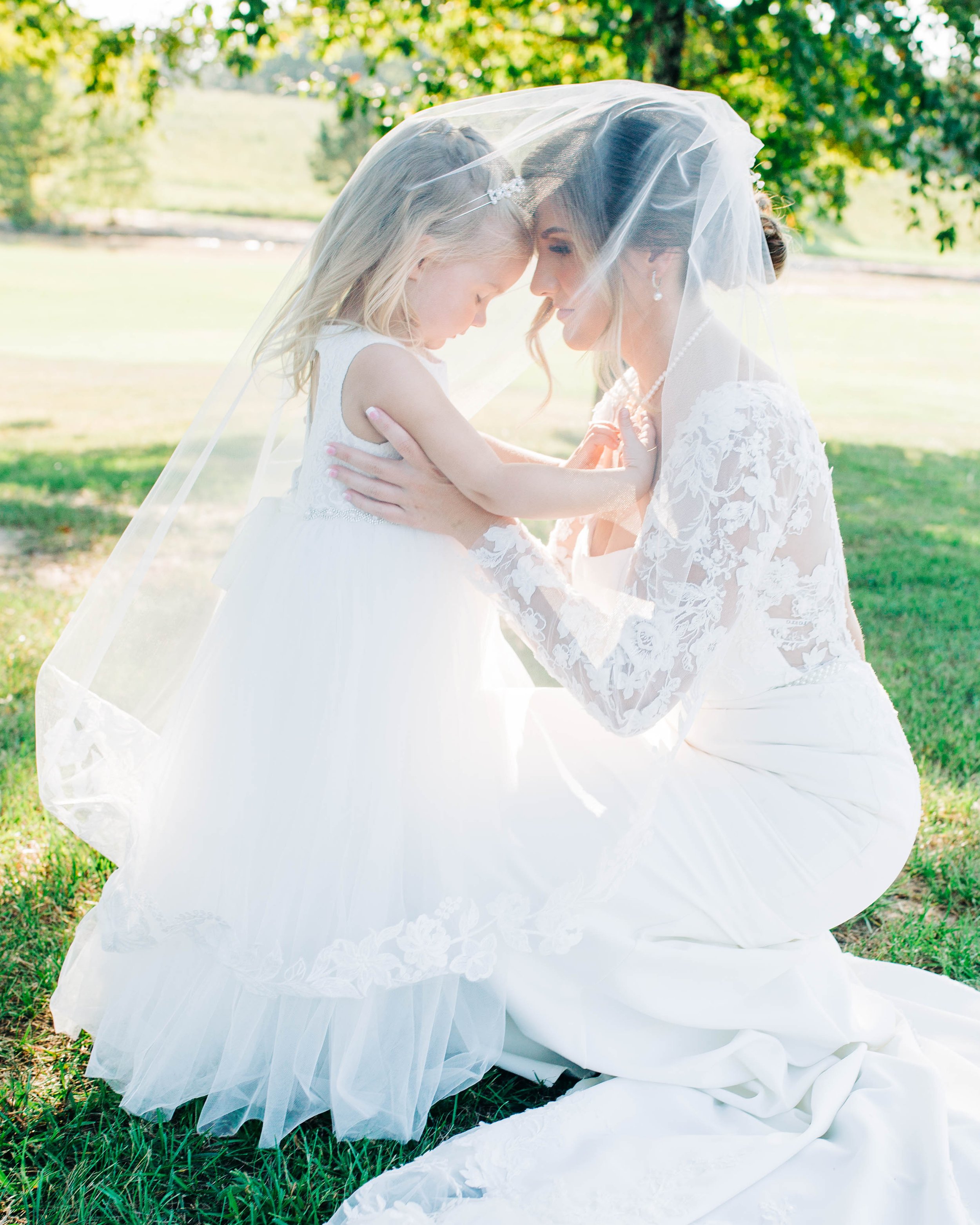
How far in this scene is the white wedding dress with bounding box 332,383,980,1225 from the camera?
218 centimetres

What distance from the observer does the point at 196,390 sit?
46.2 feet

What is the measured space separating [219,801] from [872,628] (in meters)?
4.34

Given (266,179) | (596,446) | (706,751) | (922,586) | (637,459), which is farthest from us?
(266,179)

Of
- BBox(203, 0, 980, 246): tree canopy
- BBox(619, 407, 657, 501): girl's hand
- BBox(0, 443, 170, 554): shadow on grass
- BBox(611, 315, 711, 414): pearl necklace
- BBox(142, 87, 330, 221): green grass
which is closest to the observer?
BBox(611, 315, 711, 414): pearl necklace

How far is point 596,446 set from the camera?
2783mm

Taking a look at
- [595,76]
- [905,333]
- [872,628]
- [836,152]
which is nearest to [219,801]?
[872,628]

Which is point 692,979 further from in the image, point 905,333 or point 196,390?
point 905,333

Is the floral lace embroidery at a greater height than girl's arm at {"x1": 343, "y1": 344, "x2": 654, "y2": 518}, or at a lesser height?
lesser

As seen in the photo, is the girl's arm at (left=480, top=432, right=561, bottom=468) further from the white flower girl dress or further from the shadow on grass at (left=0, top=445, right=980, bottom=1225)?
the shadow on grass at (left=0, top=445, right=980, bottom=1225)

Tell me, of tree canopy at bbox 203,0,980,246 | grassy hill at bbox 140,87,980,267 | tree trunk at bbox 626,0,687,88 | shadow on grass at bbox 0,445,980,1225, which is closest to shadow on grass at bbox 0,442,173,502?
shadow on grass at bbox 0,445,980,1225

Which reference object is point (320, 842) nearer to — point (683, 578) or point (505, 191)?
point (683, 578)

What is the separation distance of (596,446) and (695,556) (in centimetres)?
60

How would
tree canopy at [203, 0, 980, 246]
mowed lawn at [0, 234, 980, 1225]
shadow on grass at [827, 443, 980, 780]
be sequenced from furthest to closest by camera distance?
tree canopy at [203, 0, 980, 246] < shadow on grass at [827, 443, 980, 780] < mowed lawn at [0, 234, 980, 1225]

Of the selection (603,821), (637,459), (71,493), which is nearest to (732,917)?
(603,821)
